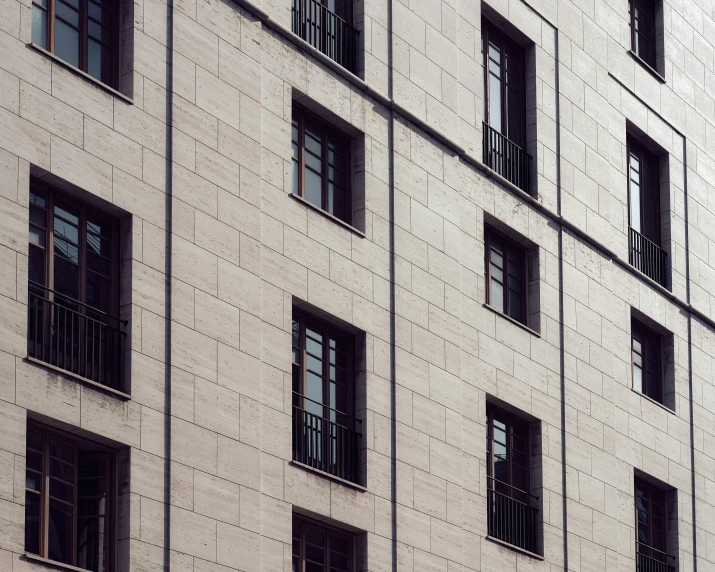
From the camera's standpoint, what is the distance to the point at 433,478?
30703 millimetres

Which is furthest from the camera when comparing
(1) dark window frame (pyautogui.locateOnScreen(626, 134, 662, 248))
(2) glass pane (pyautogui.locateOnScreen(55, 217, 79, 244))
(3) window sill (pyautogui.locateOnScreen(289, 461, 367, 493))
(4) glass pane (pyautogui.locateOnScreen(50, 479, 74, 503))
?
(1) dark window frame (pyautogui.locateOnScreen(626, 134, 662, 248))

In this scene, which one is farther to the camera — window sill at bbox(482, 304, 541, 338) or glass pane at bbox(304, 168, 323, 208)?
window sill at bbox(482, 304, 541, 338)

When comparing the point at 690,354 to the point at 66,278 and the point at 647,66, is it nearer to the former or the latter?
the point at 647,66

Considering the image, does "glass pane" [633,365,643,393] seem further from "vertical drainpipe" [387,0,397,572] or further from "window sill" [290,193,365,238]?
"window sill" [290,193,365,238]

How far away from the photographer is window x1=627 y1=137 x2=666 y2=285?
39094 millimetres

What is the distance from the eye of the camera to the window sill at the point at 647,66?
131 ft

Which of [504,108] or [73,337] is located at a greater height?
[504,108]

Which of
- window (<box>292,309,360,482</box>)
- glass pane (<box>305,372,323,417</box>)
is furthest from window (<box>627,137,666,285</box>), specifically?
glass pane (<box>305,372,323,417</box>)

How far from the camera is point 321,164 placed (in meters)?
31.0

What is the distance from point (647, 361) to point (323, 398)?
1130cm

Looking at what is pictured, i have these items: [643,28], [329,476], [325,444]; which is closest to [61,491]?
[329,476]

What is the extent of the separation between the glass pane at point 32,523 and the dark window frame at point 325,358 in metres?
5.79

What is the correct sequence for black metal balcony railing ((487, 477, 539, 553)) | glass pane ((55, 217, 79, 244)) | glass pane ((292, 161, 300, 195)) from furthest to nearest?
black metal balcony railing ((487, 477, 539, 553)) → glass pane ((292, 161, 300, 195)) → glass pane ((55, 217, 79, 244))

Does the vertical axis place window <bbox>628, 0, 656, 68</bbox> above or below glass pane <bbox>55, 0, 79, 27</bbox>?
above
